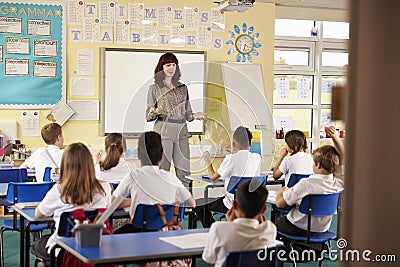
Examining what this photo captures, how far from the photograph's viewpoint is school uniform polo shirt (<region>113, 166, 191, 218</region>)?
371 centimetres

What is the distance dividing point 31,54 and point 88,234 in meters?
4.55

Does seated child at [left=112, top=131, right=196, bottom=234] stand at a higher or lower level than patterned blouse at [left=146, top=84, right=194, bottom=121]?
lower

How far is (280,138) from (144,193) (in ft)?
17.3

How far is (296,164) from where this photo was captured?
5582mm

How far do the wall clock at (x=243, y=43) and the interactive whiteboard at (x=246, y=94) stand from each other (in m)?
0.14

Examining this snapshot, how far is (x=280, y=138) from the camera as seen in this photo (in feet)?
29.3

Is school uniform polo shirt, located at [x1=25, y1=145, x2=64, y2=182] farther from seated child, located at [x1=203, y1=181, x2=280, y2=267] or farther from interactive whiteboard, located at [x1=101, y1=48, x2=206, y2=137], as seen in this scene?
seated child, located at [x1=203, y1=181, x2=280, y2=267]

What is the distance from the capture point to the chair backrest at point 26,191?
4.45m

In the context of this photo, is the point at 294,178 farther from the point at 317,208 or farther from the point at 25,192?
the point at 25,192

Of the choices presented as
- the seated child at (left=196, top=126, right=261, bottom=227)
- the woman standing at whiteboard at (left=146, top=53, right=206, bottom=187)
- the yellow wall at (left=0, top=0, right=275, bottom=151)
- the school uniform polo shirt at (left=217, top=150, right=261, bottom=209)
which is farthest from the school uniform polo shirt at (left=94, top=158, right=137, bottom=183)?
the yellow wall at (left=0, top=0, right=275, bottom=151)

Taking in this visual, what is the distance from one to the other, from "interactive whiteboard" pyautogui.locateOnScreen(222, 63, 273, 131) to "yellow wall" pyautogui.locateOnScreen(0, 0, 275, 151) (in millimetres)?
116

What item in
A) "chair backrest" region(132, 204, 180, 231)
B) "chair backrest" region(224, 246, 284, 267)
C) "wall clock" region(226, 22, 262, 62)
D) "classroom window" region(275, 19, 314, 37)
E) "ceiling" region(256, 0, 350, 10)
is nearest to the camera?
"chair backrest" region(224, 246, 284, 267)

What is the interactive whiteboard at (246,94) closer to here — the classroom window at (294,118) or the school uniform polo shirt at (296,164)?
the classroom window at (294,118)

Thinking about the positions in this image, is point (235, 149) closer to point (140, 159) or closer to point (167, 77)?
point (167, 77)
